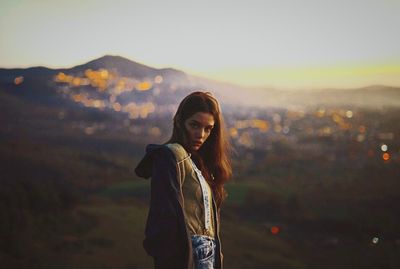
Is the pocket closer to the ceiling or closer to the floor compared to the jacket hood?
closer to the floor

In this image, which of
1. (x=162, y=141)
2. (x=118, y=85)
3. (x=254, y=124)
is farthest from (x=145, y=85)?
(x=254, y=124)

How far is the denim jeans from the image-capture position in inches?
59.1

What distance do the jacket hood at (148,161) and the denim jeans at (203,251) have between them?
218mm

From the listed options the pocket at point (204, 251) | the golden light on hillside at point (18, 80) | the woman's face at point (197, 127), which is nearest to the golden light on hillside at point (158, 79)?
the golden light on hillside at point (18, 80)

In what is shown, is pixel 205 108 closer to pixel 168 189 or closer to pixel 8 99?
pixel 168 189

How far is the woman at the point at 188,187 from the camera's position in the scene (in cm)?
140

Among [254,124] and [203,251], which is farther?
[254,124]

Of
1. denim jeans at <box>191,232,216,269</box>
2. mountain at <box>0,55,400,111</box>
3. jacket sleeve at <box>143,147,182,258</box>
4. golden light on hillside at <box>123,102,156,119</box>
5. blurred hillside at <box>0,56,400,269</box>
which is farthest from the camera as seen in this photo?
golden light on hillside at <box>123,102,156,119</box>

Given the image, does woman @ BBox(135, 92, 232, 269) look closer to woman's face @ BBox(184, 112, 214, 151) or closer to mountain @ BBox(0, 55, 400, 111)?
woman's face @ BBox(184, 112, 214, 151)

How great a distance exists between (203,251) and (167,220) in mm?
185

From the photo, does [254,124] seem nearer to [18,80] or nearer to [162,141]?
[162,141]

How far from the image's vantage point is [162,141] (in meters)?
4.06

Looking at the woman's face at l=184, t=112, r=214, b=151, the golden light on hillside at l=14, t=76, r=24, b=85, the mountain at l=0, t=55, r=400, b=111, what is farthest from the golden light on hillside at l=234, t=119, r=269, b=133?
the woman's face at l=184, t=112, r=214, b=151

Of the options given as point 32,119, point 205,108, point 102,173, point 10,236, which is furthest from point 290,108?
point 205,108
